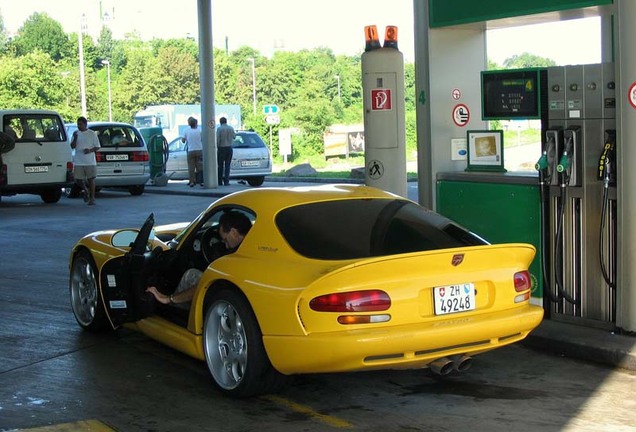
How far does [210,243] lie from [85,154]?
1468 cm

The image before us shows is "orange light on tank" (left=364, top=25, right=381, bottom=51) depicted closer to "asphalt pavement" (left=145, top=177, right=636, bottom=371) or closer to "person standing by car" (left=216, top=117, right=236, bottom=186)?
"asphalt pavement" (left=145, top=177, right=636, bottom=371)

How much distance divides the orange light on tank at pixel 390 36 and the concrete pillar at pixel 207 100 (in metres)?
15.1

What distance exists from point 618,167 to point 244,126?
5254 cm

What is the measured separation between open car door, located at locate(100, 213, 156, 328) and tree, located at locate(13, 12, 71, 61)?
104 metres

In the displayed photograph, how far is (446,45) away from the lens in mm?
9250

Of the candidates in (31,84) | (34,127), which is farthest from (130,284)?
(31,84)

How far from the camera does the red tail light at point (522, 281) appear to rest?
19.3 feet

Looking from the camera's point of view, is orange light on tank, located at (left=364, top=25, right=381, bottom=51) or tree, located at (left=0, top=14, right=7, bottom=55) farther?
tree, located at (left=0, top=14, right=7, bottom=55)

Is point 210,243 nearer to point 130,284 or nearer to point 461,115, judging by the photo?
point 130,284

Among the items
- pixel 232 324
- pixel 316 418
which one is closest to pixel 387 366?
pixel 316 418

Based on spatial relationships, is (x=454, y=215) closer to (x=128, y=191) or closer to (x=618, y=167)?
(x=618, y=167)

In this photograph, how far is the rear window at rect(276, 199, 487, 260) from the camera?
5.79 metres

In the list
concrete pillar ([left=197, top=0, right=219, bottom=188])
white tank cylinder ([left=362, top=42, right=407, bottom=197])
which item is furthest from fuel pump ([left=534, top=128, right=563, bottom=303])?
concrete pillar ([left=197, top=0, right=219, bottom=188])

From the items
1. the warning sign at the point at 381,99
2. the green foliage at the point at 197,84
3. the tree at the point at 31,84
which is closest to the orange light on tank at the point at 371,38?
the warning sign at the point at 381,99
